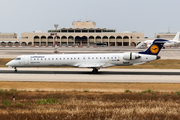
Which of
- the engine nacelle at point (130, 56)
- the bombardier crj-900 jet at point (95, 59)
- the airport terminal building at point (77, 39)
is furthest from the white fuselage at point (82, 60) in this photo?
the airport terminal building at point (77, 39)

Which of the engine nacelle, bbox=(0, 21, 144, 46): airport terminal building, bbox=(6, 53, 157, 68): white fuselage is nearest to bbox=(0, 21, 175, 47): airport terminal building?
bbox=(0, 21, 144, 46): airport terminal building

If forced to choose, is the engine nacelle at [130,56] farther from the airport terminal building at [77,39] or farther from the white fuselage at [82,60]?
the airport terminal building at [77,39]

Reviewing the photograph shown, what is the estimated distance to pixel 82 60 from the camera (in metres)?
35.5

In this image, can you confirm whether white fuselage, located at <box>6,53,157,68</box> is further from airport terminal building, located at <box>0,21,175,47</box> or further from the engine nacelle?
airport terminal building, located at <box>0,21,175,47</box>

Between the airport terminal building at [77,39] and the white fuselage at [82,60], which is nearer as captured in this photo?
the white fuselage at [82,60]

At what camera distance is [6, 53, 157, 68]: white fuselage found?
115ft

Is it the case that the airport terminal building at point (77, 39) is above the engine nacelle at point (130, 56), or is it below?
above

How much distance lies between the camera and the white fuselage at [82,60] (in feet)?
115

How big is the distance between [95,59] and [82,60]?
186cm

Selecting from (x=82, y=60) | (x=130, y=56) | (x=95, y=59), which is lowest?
(x=82, y=60)

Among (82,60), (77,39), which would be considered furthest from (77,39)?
(82,60)

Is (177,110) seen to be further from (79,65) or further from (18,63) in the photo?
(18,63)

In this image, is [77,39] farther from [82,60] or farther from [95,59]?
[95,59]

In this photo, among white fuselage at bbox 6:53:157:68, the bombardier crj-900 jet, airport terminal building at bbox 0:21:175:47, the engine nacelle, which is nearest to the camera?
the engine nacelle
